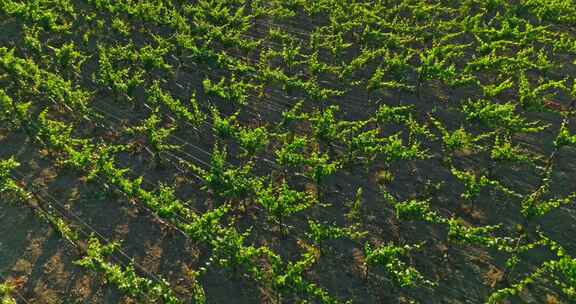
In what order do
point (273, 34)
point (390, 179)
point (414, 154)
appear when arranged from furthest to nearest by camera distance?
point (273, 34)
point (390, 179)
point (414, 154)

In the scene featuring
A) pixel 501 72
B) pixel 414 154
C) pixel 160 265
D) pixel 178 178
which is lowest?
pixel 160 265

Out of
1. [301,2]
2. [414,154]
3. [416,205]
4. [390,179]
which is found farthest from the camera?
[301,2]

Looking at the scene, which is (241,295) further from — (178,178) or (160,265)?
(178,178)

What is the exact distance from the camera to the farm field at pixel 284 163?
14336mm

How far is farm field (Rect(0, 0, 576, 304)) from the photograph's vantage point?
14.3 meters

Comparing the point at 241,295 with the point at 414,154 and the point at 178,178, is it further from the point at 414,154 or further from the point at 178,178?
the point at 414,154

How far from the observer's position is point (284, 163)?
16.4 m

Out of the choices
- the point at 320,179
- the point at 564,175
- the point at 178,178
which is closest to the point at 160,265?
the point at 178,178

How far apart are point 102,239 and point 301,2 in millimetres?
15304

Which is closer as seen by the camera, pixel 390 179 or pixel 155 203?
pixel 155 203

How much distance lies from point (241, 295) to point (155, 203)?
367 centimetres

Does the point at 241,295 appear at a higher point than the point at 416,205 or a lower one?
lower

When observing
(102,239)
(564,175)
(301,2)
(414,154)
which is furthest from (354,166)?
(301,2)

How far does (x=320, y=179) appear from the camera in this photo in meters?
16.0
